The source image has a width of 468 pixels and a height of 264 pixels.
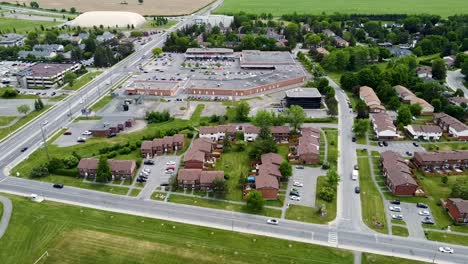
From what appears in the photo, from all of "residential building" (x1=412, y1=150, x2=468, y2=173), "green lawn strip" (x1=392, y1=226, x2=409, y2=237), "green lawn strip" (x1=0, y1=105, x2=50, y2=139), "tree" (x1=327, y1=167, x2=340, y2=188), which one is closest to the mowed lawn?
"green lawn strip" (x1=392, y1=226, x2=409, y2=237)

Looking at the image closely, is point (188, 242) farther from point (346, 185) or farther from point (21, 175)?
point (21, 175)

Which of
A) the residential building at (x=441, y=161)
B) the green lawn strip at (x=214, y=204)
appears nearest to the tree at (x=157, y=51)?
the green lawn strip at (x=214, y=204)

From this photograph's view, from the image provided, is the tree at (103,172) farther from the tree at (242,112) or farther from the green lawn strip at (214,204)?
the tree at (242,112)

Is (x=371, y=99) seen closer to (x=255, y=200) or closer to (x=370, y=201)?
(x=370, y=201)

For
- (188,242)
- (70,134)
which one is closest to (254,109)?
(70,134)

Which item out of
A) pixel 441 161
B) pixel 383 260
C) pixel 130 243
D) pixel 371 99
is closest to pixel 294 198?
pixel 383 260

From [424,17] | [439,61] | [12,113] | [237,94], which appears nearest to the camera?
[12,113]
